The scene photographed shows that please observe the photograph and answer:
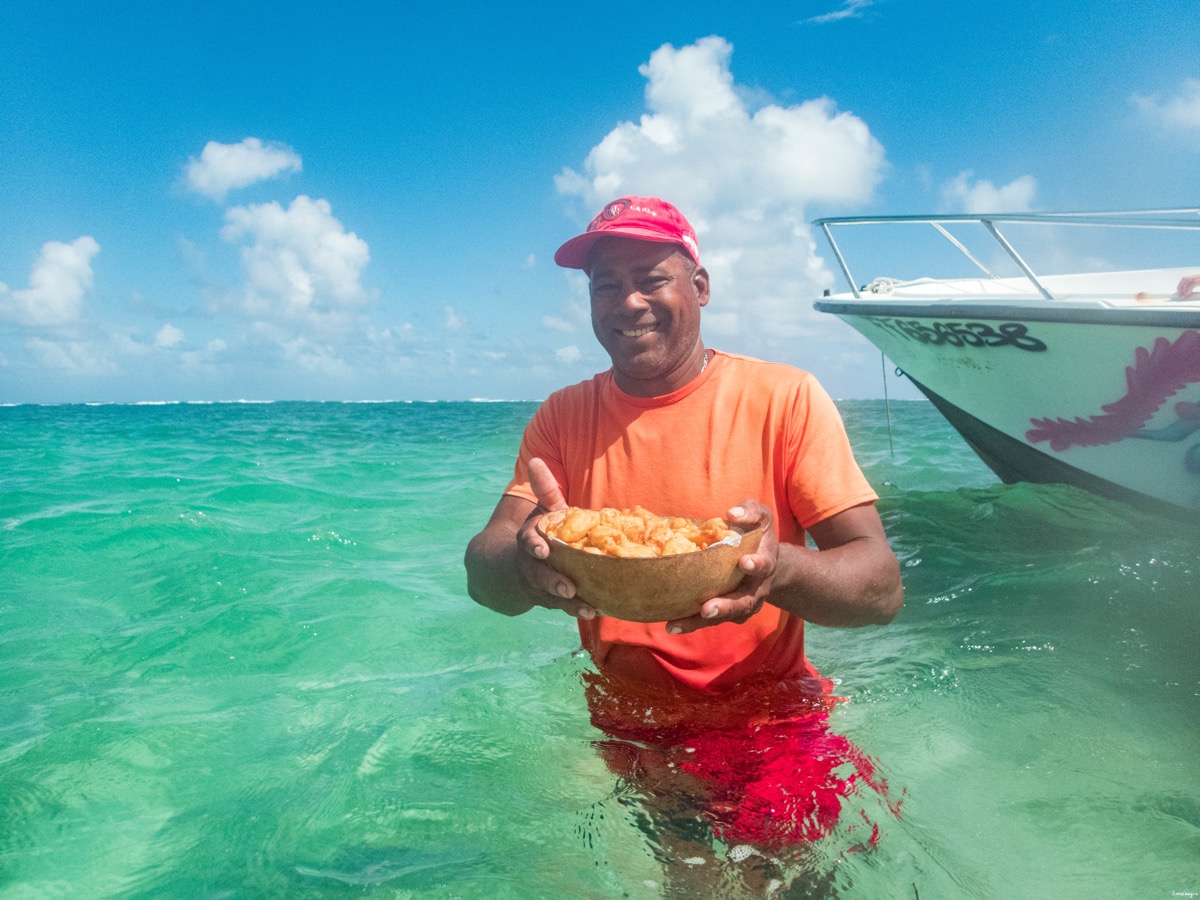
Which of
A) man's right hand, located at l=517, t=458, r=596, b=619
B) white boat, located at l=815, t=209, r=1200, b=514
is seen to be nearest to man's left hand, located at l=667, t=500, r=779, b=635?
man's right hand, located at l=517, t=458, r=596, b=619

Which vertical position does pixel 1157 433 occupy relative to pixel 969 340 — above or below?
below

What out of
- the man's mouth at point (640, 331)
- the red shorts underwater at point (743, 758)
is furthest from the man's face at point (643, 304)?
the red shorts underwater at point (743, 758)

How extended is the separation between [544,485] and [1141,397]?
534cm

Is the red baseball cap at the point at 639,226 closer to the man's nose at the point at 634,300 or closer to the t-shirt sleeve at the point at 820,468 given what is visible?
the man's nose at the point at 634,300

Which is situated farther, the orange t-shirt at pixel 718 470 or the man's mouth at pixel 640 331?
the man's mouth at pixel 640 331

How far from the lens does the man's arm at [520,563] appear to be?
167 cm

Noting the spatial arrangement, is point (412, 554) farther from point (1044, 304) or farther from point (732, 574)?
point (732, 574)

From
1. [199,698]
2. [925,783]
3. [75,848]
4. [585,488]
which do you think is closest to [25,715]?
[199,698]

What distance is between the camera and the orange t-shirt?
2.00 m

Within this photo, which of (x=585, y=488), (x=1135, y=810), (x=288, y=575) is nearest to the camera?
(x=585, y=488)

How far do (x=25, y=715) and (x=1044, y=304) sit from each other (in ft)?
21.0

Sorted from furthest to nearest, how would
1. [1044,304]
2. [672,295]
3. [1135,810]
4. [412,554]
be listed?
[412,554] < [1044,304] < [1135,810] < [672,295]

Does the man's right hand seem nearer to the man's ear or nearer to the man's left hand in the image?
the man's left hand

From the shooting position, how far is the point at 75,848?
2.46 meters
